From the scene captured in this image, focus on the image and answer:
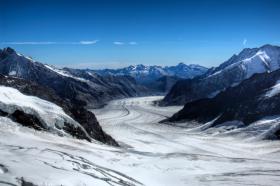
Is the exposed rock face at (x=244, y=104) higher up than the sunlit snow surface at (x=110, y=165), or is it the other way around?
the exposed rock face at (x=244, y=104)

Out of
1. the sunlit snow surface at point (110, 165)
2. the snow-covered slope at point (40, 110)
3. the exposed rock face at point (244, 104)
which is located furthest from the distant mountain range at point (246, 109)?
the snow-covered slope at point (40, 110)

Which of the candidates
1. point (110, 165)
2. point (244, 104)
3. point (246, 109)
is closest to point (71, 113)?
point (110, 165)

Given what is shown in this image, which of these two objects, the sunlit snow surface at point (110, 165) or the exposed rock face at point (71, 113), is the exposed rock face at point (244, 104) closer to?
the sunlit snow surface at point (110, 165)

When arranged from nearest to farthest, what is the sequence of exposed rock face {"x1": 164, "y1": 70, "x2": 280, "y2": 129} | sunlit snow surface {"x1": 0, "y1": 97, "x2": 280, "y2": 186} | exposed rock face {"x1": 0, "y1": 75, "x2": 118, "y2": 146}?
1. sunlit snow surface {"x1": 0, "y1": 97, "x2": 280, "y2": 186}
2. exposed rock face {"x1": 0, "y1": 75, "x2": 118, "y2": 146}
3. exposed rock face {"x1": 164, "y1": 70, "x2": 280, "y2": 129}

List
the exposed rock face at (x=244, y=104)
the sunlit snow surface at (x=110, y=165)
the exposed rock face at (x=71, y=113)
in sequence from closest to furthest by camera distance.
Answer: the sunlit snow surface at (x=110, y=165) → the exposed rock face at (x=71, y=113) → the exposed rock face at (x=244, y=104)

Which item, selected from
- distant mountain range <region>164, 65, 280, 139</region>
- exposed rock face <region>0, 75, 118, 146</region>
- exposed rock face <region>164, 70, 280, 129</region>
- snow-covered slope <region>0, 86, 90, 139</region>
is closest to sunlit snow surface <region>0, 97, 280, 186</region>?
snow-covered slope <region>0, 86, 90, 139</region>

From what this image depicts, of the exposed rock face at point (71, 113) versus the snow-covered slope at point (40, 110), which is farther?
the exposed rock face at point (71, 113)

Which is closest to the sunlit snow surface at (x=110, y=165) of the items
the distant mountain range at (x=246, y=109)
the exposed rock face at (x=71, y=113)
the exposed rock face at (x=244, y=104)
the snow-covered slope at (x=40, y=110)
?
the snow-covered slope at (x=40, y=110)

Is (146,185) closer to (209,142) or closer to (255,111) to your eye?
(209,142)

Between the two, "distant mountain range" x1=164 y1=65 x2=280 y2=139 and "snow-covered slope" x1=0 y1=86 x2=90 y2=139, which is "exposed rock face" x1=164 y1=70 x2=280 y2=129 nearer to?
"distant mountain range" x1=164 y1=65 x2=280 y2=139

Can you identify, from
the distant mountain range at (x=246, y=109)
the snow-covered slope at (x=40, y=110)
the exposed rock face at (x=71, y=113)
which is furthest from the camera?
the distant mountain range at (x=246, y=109)
